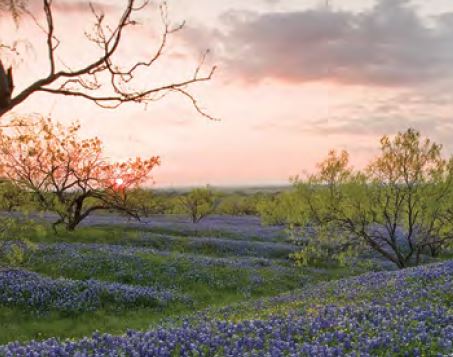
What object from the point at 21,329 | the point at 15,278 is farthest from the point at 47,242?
the point at 21,329

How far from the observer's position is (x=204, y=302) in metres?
24.0

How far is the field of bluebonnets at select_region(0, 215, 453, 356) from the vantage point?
8.48 metres

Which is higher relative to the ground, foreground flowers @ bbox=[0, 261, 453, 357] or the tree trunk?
the tree trunk

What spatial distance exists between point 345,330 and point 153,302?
576 inches

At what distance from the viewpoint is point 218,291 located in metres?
26.0

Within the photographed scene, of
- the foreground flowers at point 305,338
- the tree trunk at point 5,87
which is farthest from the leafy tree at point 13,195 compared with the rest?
the tree trunk at point 5,87

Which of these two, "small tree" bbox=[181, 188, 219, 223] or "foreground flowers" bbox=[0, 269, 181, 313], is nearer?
"foreground flowers" bbox=[0, 269, 181, 313]

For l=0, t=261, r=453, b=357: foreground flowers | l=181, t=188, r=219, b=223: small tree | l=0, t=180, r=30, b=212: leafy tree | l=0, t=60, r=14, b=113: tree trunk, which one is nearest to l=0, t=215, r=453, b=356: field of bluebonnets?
l=0, t=261, r=453, b=357: foreground flowers

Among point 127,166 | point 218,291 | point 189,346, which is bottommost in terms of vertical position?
point 218,291

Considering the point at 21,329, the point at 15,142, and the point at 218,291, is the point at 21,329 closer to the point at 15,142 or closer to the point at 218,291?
the point at 218,291

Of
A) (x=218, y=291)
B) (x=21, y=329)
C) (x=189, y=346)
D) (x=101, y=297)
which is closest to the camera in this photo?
(x=189, y=346)

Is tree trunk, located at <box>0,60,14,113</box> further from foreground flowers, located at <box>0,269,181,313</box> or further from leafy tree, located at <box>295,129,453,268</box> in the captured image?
leafy tree, located at <box>295,129,453,268</box>

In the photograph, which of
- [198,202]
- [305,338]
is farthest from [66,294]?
[198,202]

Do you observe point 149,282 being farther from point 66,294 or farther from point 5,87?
point 5,87
